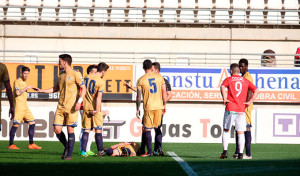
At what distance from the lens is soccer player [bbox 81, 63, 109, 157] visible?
1163cm

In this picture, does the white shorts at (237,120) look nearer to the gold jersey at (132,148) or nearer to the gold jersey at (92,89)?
the gold jersey at (132,148)

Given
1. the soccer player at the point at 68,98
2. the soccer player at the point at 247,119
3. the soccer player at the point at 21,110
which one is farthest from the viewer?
the soccer player at the point at 21,110

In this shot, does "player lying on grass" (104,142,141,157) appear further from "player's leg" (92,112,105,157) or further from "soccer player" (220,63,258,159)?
"soccer player" (220,63,258,159)

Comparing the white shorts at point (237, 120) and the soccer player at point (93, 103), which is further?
the soccer player at point (93, 103)

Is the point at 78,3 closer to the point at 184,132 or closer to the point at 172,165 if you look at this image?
the point at 184,132

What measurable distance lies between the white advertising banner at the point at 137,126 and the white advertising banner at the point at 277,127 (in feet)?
3.43

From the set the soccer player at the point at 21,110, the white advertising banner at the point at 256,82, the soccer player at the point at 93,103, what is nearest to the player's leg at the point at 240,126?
the soccer player at the point at 93,103

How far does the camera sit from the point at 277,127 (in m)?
20.2

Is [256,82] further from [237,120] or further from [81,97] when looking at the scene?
[81,97]

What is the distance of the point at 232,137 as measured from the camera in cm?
2041

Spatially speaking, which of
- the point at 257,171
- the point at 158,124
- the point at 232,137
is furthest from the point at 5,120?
the point at 257,171

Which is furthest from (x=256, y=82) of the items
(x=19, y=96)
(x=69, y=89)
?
(x=69, y=89)

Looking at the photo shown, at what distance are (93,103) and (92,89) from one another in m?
0.28

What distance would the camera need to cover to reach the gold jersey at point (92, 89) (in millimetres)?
11641
